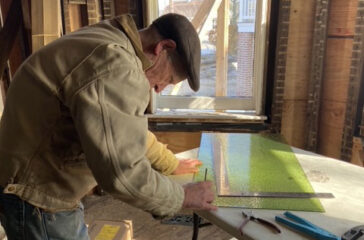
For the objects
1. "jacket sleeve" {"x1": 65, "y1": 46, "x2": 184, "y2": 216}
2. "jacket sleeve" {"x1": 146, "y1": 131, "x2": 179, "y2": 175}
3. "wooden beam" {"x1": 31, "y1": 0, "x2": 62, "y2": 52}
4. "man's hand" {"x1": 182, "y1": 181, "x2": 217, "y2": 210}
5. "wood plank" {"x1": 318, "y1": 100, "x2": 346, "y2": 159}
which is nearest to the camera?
"jacket sleeve" {"x1": 65, "y1": 46, "x2": 184, "y2": 216}

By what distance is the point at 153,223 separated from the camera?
2.52 metres

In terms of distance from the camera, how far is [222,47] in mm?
2660

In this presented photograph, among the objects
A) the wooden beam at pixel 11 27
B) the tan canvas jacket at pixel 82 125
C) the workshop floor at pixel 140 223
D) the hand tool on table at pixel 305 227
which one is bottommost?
the workshop floor at pixel 140 223

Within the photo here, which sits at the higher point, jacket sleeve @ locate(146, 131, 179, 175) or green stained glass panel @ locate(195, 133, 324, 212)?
jacket sleeve @ locate(146, 131, 179, 175)

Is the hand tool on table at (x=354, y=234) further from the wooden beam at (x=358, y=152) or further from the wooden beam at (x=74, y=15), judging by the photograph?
the wooden beam at (x=74, y=15)

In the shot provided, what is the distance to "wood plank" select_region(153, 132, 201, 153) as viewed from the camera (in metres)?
2.71

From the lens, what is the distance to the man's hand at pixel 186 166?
1.37 m

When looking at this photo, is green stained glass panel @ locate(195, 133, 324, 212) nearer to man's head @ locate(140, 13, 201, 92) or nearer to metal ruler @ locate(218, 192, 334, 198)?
metal ruler @ locate(218, 192, 334, 198)

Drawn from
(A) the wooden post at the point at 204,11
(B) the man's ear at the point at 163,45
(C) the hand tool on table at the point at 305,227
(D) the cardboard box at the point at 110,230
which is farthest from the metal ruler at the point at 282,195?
(A) the wooden post at the point at 204,11

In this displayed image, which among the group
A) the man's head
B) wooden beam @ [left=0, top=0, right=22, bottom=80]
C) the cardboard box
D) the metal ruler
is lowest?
the cardboard box

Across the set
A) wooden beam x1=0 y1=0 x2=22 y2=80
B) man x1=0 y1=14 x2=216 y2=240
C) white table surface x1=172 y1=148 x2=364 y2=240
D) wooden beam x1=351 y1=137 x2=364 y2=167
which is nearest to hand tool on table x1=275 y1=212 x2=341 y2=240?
white table surface x1=172 y1=148 x2=364 y2=240

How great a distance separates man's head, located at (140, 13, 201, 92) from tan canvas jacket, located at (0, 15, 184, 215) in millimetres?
68

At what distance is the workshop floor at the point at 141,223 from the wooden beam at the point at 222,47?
1.07 meters

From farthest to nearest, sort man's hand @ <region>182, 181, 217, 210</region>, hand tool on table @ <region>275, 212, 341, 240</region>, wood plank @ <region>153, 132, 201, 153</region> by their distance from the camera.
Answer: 1. wood plank @ <region>153, 132, 201, 153</region>
2. man's hand @ <region>182, 181, 217, 210</region>
3. hand tool on table @ <region>275, 212, 341, 240</region>
